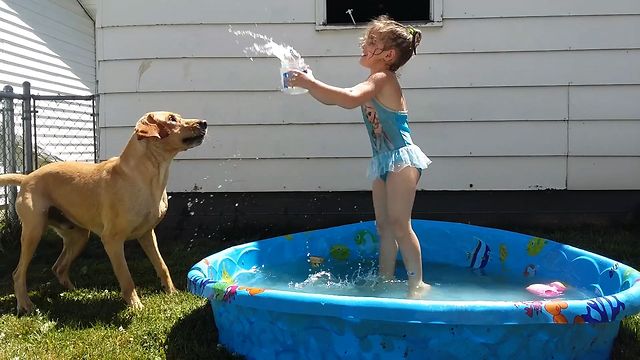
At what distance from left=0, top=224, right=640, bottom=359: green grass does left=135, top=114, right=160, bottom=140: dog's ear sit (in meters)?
1.09

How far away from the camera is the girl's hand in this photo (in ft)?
9.73

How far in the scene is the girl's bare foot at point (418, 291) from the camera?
127 inches

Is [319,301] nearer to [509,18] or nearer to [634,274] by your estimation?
[634,274]

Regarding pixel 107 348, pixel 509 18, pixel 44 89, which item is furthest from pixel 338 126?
pixel 44 89

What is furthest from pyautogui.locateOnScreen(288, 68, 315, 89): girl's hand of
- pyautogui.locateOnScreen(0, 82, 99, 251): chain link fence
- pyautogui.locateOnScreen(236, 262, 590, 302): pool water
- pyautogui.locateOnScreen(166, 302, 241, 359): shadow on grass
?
pyautogui.locateOnScreen(0, 82, 99, 251): chain link fence

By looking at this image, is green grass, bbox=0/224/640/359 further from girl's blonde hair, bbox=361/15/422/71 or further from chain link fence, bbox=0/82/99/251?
girl's blonde hair, bbox=361/15/422/71

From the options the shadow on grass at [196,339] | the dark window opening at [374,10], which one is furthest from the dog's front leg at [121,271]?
the dark window opening at [374,10]

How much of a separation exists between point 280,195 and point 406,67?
5.75ft

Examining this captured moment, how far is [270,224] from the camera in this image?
564cm

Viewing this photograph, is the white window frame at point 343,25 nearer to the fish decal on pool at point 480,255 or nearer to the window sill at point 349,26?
the window sill at point 349,26

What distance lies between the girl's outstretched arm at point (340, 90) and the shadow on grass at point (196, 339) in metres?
1.41

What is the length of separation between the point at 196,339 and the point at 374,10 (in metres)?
3.73

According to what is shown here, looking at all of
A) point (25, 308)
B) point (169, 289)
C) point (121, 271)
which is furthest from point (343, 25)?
point (25, 308)

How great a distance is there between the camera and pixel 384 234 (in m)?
3.63
